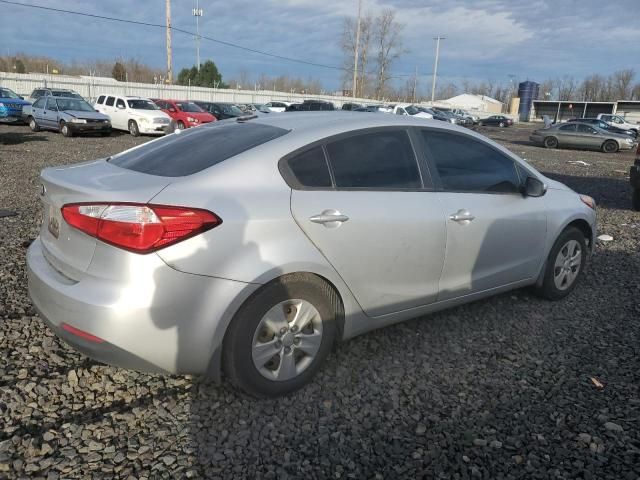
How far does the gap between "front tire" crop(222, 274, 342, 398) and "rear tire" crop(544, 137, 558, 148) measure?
26.8 meters

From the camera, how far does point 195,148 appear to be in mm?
3125

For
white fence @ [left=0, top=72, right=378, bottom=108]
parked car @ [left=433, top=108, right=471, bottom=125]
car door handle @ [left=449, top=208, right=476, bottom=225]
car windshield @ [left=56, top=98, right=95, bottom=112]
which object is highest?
white fence @ [left=0, top=72, right=378, bottom=108]

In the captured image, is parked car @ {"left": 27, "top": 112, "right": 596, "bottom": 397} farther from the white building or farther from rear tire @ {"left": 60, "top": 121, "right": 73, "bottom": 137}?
the white building

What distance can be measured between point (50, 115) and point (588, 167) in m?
20.2

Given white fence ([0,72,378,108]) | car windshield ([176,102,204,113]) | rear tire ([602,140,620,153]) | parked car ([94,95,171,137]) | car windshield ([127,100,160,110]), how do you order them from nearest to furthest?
parked car ([94,95,171,137]), car windshield ([127,100,160,110]), car windshield ([176,102,204,113]), rear tire ([602,140,620,153]), white fence ([0,72,378,108])

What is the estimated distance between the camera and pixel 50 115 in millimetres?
20234

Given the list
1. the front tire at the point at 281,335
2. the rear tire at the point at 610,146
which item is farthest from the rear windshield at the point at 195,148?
the rear tire at the point at 610,146

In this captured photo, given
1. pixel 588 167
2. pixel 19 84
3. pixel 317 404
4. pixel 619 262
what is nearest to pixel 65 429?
pixel 317 404

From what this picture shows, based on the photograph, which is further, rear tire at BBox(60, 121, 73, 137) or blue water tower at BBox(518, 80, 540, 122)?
blue water tower at BBox(518, 80, 540, 122)

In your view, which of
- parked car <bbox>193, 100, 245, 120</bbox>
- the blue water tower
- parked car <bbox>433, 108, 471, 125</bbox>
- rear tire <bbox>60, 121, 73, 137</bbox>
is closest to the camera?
rear tire <bbox>60, 121, 73, 137</bbox>

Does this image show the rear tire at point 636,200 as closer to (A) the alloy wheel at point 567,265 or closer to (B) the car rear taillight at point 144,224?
(A) the alloy wheel at point 567,265

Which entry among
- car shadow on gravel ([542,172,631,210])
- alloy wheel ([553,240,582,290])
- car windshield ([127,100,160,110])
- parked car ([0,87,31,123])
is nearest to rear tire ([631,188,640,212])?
car shadow on gravel ([542,172,631,210])

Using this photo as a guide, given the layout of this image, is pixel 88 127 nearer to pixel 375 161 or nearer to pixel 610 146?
pixel 375 161

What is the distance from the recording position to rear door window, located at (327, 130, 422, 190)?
9.83ft
